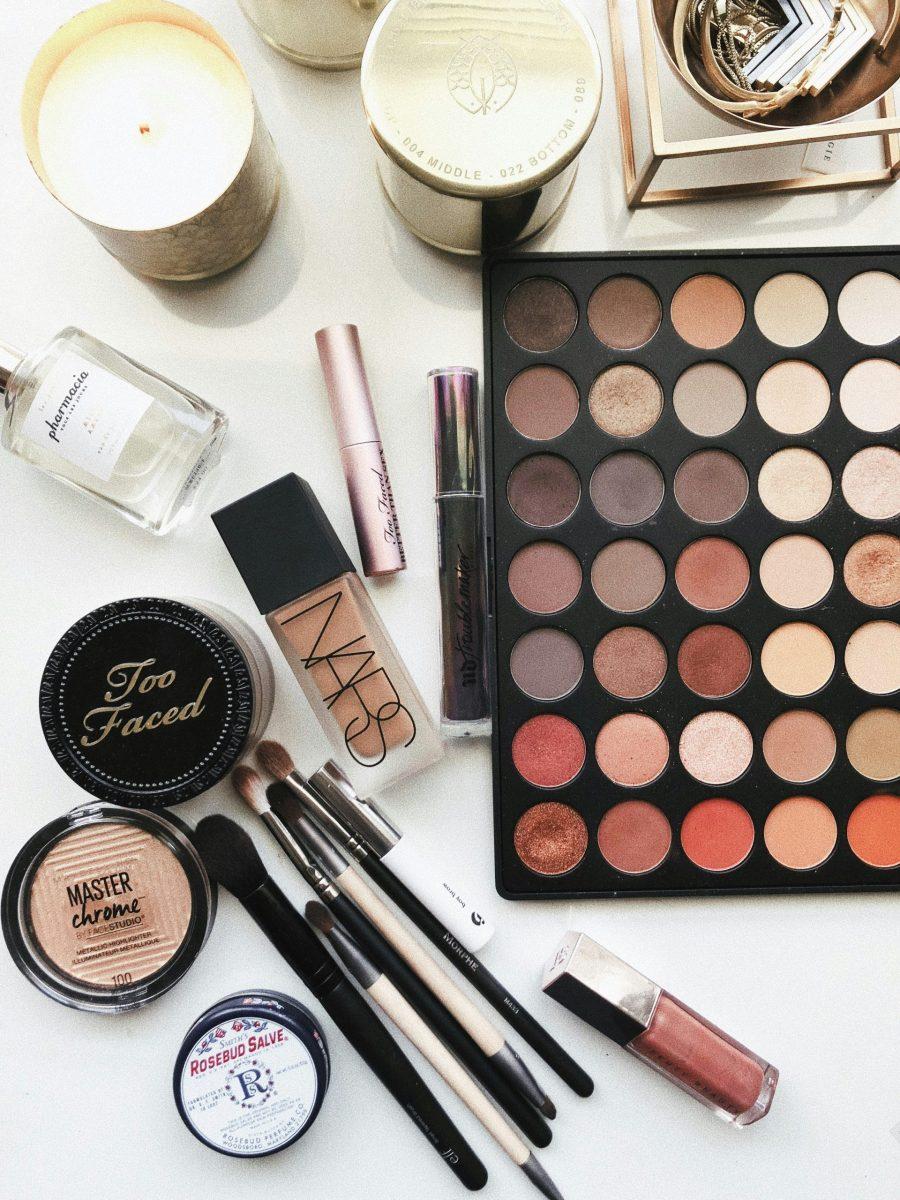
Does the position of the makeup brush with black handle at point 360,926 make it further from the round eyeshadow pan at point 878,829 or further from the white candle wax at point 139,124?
the white candle wax at point 139,124

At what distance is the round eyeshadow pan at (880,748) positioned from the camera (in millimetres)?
878

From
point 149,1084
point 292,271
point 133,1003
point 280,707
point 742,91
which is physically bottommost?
point 149,1084

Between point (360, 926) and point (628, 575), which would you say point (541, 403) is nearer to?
point (628, 575)

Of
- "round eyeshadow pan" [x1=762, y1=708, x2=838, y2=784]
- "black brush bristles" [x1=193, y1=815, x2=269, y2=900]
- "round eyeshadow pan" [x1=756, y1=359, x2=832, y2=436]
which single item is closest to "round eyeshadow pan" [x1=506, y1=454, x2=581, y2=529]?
"round eyeshadow pan" [x1=756, y1=359, x2=832, y2=436]

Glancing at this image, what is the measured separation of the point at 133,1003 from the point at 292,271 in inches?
30.3

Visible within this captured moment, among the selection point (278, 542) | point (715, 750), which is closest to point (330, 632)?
point (278, 542)

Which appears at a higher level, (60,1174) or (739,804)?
(739,804)

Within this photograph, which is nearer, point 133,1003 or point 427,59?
point 427,59

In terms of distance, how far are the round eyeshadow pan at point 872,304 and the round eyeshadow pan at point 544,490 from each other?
327 mm

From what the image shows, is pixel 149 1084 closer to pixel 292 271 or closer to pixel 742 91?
pixel 292 271

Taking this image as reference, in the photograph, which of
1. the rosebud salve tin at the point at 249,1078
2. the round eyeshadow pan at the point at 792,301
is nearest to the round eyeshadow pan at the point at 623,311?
the round eyeshadow pan at the point at 792,301

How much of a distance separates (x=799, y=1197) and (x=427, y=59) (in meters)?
1.17

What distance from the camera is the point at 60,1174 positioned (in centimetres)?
88

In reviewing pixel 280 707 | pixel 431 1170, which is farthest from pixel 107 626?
pixel 431 1170
